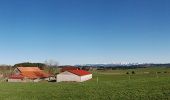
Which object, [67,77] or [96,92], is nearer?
[96,92]

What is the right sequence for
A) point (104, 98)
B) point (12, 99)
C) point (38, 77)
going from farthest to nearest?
point (38, 77) → point (12, 99) → point (104, 98)

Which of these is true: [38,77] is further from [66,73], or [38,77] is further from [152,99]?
[152,99]

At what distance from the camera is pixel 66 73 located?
85.1m

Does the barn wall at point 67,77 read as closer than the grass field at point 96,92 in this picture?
No

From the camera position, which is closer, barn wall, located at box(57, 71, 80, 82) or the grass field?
the grass field

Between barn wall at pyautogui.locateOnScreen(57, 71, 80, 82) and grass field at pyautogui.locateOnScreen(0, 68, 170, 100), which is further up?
barn wall at pyautogui.locateOnScreen(57, 71, 80, 82)

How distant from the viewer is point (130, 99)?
1080 inches

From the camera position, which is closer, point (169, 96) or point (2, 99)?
point (169, 96)

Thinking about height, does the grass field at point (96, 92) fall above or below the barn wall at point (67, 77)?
below

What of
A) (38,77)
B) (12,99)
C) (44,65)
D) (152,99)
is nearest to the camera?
(152,99)

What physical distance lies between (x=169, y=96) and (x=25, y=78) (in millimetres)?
63919

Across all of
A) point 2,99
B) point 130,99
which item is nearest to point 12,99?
point 2,99

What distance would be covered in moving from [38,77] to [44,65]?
66593 mm

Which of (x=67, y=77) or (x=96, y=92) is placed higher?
(x=67, y=77)
